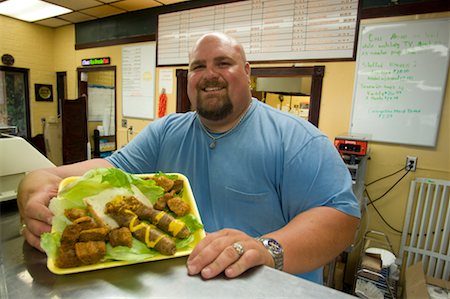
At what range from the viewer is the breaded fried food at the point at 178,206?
0.68 metres

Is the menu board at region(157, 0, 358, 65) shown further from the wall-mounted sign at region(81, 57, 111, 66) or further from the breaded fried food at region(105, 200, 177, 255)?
the breaded fried food at region(105, 200, 177, 255)

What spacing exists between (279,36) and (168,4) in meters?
1.73

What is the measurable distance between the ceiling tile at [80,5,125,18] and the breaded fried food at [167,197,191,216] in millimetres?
4138

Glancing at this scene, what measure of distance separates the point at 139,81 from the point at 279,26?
2.29 m

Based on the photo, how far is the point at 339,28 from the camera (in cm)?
258

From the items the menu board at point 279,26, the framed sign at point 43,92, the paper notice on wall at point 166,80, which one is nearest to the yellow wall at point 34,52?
the framed sign at point 43,92

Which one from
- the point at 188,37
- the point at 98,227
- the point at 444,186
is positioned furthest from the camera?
the point at 188,37

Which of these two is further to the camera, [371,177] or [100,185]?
[371,177]

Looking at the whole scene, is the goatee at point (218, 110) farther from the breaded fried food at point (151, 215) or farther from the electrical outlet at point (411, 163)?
the electrical outlet at point (411, 163)

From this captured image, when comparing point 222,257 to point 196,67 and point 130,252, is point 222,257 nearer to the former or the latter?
point 130,252

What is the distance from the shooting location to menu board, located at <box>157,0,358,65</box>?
259cm

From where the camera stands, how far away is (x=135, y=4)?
3717 millimetres

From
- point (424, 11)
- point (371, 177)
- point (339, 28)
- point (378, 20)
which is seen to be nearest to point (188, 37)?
point (339, 28)

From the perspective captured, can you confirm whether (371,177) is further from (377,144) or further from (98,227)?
(98,227)
